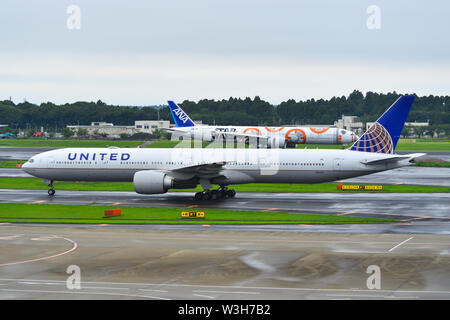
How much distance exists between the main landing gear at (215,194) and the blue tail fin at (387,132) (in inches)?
502

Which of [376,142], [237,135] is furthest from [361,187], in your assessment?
[237,135]

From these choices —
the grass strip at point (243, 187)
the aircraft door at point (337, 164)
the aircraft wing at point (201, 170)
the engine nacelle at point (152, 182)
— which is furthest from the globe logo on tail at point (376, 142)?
the engine nacelle at point (152, 182)

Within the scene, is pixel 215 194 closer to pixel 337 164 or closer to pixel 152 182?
pixel 152 182

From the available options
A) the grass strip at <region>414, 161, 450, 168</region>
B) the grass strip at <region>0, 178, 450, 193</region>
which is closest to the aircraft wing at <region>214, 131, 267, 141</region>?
the grass strip at <region>414, 161, 450, 168</region>

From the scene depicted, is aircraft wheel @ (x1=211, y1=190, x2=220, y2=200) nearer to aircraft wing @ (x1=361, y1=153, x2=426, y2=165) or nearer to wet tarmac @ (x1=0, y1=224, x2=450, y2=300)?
aircraft wing @ (x1=361, y1=153, x2=426, y2=165)

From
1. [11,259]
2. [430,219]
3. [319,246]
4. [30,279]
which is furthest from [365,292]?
[430,219]

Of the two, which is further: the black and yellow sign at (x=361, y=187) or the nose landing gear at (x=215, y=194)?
the black and yellow sign at (x=361, y=187)

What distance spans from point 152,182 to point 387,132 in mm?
22972

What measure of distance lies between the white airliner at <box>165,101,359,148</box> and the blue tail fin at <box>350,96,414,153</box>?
164 ft

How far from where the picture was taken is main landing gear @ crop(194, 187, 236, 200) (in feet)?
171

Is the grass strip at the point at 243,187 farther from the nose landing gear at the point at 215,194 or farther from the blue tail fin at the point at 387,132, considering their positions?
the nose landing gear at the point at 215,194

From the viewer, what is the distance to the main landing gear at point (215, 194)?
171ft
